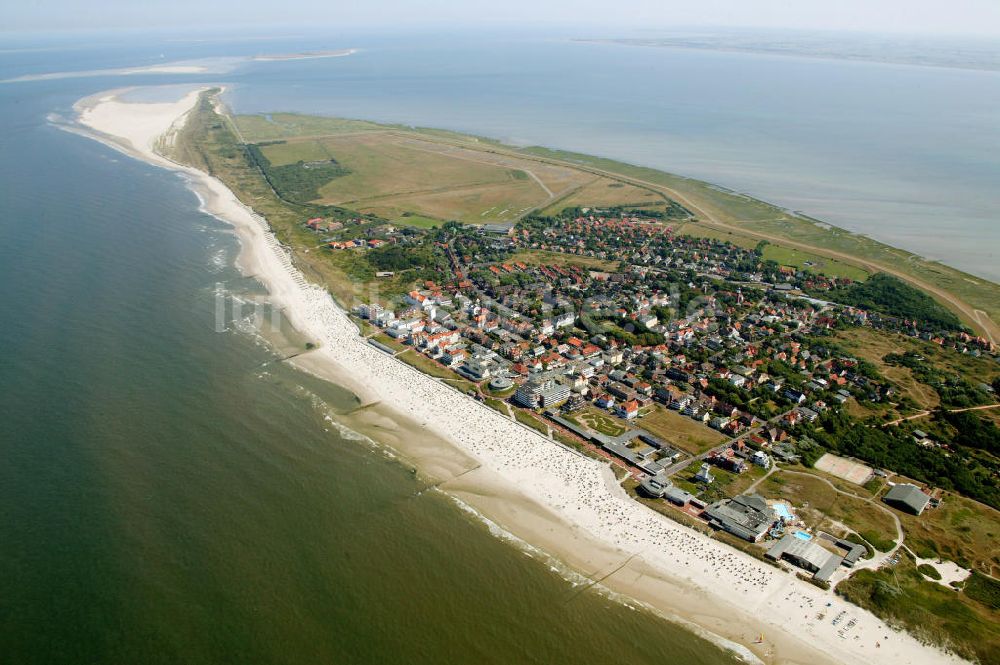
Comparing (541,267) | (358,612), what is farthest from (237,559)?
(541,267)

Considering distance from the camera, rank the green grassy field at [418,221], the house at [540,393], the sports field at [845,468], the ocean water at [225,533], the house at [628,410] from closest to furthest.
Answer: the ocean water at [225,533] → the sports field at [845,468] → the house at [628,410] → the house at [540,393] → the green grassy field at [418,221]

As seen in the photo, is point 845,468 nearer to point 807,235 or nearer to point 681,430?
point 681,430

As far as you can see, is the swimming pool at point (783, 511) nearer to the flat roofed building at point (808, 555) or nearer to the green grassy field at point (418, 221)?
the flat roofed building at point (808, 555)

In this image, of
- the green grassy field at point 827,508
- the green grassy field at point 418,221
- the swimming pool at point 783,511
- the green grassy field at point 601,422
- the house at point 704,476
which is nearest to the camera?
the green grassy field at point 827,508

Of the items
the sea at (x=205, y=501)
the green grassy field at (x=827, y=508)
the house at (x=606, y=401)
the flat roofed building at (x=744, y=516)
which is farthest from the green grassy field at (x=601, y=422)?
the sea at (x=205, y=501)

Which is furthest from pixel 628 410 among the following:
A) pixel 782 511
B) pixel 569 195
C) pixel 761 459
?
pixel 569 195
